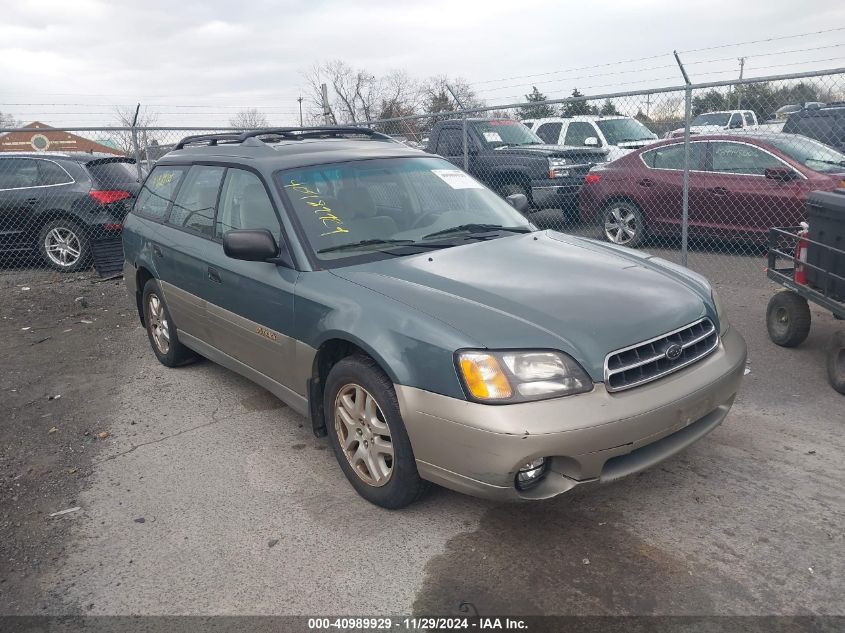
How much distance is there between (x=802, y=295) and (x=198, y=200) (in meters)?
4.36

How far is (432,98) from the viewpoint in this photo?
65.2ft

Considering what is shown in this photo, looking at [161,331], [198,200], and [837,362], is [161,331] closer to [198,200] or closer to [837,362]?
[198,200]

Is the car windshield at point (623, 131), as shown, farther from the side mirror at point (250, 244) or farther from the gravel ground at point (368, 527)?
the side mirror at point (250, 244)

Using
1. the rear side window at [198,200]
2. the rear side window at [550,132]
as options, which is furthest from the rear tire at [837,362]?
the rear side window at [550,132]

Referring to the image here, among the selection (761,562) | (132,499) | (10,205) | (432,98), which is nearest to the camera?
(761,562)

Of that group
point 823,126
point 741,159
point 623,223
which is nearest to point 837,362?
point 741,159

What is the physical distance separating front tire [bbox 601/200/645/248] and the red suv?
1cm

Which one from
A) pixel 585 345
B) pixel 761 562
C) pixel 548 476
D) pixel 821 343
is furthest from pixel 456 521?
pixel 821 343

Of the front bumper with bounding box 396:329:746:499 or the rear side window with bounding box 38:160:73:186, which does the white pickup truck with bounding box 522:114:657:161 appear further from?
the front bumper with bounding box 396:329:746:499

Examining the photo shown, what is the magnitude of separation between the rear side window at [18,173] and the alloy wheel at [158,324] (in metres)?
5.11

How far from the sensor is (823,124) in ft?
33.7

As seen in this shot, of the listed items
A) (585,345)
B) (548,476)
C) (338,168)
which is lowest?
(548,476)

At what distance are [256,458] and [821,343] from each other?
4.45m

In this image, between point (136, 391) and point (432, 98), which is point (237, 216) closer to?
point (136, 391)
